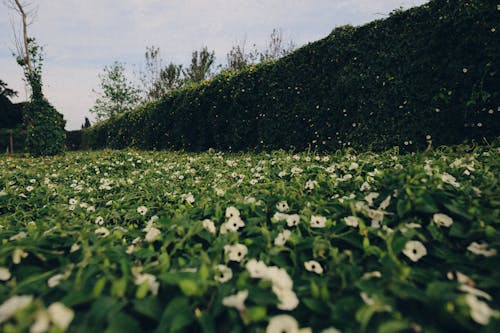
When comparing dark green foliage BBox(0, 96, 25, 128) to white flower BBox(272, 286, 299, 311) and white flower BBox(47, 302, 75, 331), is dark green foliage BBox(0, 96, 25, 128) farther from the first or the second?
white flower BBox(272, 286, 299, 311)

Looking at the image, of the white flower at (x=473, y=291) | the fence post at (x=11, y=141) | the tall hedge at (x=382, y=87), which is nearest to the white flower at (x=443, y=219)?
the white flower at (x=473, y=291)

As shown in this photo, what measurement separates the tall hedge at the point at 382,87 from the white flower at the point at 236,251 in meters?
3.47

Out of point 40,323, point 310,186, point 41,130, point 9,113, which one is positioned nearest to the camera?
point 40,323

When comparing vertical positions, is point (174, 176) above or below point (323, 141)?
below

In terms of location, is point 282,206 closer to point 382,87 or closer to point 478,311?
point 478,311

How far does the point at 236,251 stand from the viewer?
1278mm

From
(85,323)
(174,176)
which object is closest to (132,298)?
(85,323)

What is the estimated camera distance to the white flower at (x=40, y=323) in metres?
0.70

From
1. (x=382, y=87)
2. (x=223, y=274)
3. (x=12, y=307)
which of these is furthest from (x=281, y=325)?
(x=382, y=87)

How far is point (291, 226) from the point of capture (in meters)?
1.69

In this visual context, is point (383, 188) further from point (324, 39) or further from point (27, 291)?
point (324, 39)

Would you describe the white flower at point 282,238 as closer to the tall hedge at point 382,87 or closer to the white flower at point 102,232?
the white flower at point 102,232

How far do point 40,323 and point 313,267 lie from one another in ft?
3.30

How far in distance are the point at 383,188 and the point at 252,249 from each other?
1076 mm
